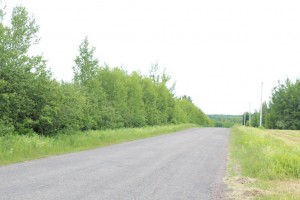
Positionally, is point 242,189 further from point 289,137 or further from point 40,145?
point 289,137

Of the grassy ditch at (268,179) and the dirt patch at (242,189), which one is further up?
the grassy ditch at (268,179)

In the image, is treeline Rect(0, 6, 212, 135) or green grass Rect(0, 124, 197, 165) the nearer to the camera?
green grass Rect(0, 124, 197, 165)

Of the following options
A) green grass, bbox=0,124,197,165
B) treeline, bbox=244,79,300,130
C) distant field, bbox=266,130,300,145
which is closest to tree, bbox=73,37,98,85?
green grass, bbox=0,124,197,165

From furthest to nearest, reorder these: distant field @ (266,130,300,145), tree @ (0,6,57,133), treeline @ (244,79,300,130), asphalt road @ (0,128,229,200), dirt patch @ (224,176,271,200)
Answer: treeline @ (244,79,300,130), distant field @ (266,130,300,145), tree @ (0,6,57,133), dirt patch @ (224,176,271,200), asphalt road @ (0,128,229,200)

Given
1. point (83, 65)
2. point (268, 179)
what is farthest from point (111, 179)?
point (83, 65)

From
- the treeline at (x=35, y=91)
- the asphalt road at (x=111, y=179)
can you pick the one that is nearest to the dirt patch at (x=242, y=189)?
the asphalt road at (x=111, y=179)

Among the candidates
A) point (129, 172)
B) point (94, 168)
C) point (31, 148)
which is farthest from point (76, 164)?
point (31, 148)

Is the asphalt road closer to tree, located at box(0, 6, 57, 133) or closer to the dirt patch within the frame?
the dirt patch

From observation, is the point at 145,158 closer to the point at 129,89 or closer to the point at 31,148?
the point at 31,148

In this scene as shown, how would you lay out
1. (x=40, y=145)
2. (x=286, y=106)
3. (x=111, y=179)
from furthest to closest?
(x=286, y=106), (x=40, y=145), (x=111, y=179)

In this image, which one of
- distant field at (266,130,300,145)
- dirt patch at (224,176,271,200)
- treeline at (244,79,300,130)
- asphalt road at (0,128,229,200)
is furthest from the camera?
treeline at (244,79,300,130)

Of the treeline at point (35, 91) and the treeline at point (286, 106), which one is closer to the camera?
the treeline at point (35, 91)

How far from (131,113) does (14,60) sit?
82.6 feet

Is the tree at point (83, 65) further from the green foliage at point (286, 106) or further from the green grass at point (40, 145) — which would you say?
the green foliage at point (286, 106)
